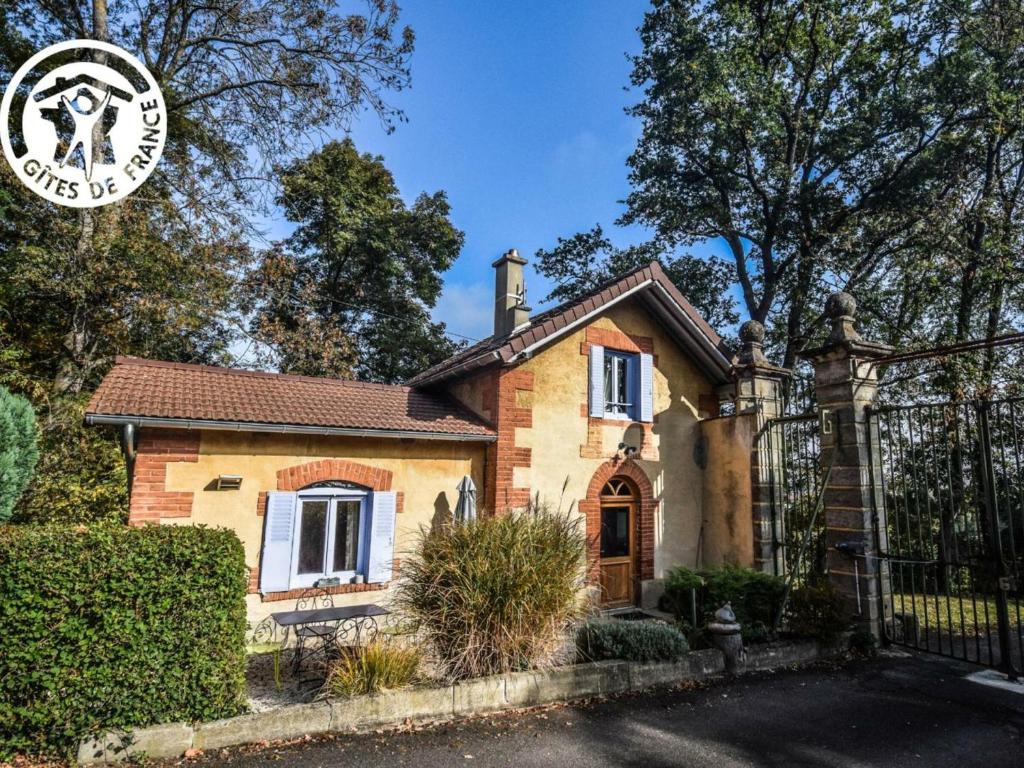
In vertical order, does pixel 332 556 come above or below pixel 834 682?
above

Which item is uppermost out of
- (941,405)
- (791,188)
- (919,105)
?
(919,105)

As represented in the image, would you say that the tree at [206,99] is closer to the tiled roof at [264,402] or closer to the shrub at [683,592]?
the tiled roof at [264,402]

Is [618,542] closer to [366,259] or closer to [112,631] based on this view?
[112,631]

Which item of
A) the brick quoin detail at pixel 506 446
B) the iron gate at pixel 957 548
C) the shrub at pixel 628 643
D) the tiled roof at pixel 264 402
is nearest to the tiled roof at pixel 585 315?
the brick quoin detail at pixel 506 446

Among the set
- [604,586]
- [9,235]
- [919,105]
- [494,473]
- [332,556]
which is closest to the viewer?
[332,556]

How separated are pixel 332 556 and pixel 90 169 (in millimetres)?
10126

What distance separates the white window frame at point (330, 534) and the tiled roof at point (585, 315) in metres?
2.90

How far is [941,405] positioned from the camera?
681 centimetres

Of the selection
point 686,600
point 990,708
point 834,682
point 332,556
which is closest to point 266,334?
point 332,556

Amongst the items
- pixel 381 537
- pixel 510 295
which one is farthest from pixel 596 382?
pixel 381 537

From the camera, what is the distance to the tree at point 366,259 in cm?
2047

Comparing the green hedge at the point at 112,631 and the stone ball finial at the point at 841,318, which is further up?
the stone ball finial at the point at 841,318

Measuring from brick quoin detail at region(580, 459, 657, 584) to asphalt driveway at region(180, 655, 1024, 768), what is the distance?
3.86 m

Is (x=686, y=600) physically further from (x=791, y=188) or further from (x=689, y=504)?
(x=791, y=188)
